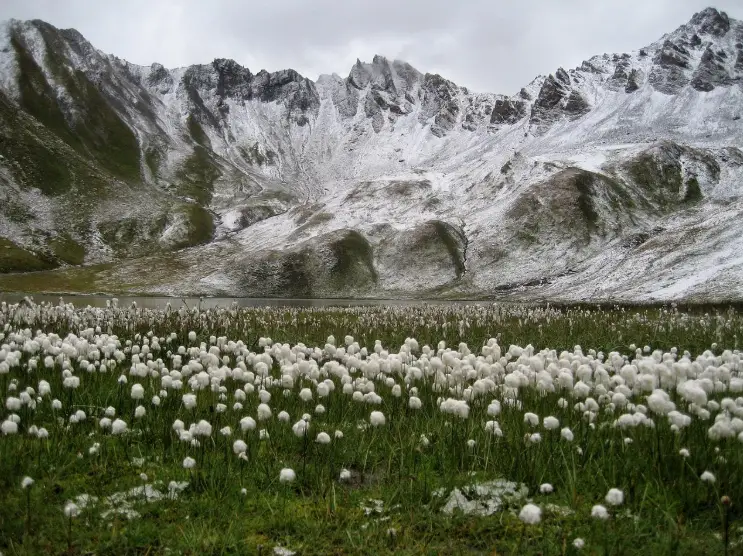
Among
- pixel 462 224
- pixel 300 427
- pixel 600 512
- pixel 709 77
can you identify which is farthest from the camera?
pixel 709 77

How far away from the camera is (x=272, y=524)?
5.29 metres

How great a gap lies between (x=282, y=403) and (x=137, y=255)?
16055cm

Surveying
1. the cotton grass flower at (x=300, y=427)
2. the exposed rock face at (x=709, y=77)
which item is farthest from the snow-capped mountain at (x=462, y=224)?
the cotton grass flower at (x=300, y=427)

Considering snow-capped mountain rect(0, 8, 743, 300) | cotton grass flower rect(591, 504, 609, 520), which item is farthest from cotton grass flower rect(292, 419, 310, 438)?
snow-capped mountain rect(0, 8, 743, 300)

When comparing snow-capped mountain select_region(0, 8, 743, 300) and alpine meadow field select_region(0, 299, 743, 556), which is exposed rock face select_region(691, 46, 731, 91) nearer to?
snow-capped mountain select_region(0, 8, 743, 300)

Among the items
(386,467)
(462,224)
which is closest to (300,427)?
(386,467)

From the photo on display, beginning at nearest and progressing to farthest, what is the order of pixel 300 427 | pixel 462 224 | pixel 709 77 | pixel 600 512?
pixel 600 512
pixel 300 427
pixel 462 224
pixel 709 77

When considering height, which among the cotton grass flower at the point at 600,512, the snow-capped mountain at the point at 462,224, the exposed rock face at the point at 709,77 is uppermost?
the exposed rock face at the point at 709,77

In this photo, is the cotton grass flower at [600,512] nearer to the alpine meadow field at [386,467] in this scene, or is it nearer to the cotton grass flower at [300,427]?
the alpine meadow field at [386,467]

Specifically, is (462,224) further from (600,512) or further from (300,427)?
(600,512)

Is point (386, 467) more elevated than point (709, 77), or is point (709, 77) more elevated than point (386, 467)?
point (709, 77)

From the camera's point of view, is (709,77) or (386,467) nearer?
(386,467)

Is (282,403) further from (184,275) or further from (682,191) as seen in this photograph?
(682,191)

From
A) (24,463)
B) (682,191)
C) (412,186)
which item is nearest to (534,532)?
(24,463)
